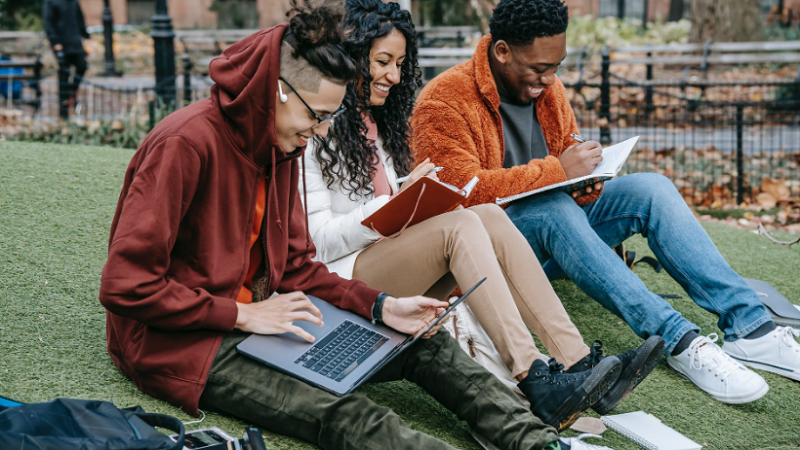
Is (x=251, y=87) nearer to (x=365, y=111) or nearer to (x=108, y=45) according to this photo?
(x=365, y=111)

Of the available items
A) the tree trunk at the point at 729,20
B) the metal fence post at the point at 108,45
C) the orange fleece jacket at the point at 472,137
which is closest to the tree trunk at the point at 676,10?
the tree trunk at the point at 729,20

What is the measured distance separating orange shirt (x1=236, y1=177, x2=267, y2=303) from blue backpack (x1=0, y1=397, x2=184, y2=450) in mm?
612

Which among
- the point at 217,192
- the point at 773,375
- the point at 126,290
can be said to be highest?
the point at 217,192

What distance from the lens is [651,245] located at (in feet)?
12.0

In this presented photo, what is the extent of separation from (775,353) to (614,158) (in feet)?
3.53

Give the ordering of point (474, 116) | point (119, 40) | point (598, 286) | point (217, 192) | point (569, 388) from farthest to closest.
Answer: point (119, 40) < point (474, 116) < point (598, 286) < point (569, 388) < point (217, 192)

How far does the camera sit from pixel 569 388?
107 inches

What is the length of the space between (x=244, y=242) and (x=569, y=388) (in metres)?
1.17

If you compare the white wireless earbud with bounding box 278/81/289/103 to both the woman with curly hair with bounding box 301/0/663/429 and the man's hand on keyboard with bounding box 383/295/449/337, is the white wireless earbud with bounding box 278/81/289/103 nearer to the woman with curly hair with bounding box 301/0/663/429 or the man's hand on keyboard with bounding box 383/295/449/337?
the woman with curly hair with bounding box 301/0/663/429

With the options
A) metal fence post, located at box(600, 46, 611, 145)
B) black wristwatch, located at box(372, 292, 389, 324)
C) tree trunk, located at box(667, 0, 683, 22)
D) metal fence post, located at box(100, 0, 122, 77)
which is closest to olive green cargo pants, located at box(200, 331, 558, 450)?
black wristwatch, located at box(372, 292, 389, 324)

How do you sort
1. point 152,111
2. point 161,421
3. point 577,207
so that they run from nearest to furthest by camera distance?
1. point 161,421
2. point 577,207
3. point 152,111

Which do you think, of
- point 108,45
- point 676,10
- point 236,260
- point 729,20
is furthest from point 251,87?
point 676,10

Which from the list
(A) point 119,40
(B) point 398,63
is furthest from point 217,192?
(A) point 119,40

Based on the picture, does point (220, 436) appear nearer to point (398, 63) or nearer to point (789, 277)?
point (398, 63)
